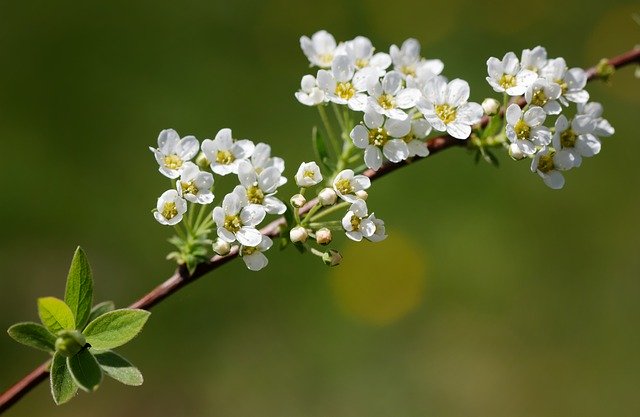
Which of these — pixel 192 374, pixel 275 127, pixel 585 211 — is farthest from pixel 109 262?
pixel 585 211

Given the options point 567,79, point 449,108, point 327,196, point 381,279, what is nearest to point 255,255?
point 327,196

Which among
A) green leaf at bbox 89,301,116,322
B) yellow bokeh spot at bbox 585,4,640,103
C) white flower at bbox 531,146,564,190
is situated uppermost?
green leaf at bbox 89,301,116,322

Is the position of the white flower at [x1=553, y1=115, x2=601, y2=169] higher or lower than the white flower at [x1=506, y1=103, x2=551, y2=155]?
lower

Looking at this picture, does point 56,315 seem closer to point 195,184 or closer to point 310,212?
point 195,184

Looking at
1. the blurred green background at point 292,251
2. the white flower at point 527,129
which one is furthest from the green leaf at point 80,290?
the blurred green background at point 292,251

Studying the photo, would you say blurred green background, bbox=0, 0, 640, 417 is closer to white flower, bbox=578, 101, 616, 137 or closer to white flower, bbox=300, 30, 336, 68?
white flower, bbox=300, 30, 336, 68

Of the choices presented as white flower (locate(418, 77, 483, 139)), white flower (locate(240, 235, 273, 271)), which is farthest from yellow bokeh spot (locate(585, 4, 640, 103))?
white flower (locate(240, 235, 273, 271))

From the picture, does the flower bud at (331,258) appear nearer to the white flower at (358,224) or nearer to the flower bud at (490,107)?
the white flower at (358,224)
